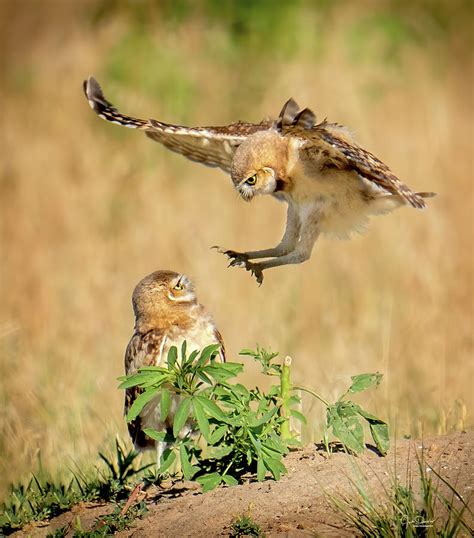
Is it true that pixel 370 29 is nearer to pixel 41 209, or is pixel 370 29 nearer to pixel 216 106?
pixel 216 106

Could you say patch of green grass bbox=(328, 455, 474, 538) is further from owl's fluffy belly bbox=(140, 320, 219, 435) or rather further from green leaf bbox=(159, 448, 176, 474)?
owl's fluffy belly bbox=(140, 320, 219, 435)

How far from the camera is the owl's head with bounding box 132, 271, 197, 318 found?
19.7ft

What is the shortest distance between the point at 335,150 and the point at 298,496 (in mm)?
1754

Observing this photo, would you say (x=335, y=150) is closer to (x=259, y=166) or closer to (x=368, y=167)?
(x=368, y=167)

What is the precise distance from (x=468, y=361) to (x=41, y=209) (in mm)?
5646

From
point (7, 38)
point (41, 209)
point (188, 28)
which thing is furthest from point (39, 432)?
point (7, 38)

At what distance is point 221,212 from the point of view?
1150 cm

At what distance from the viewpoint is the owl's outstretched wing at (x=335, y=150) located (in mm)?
5215

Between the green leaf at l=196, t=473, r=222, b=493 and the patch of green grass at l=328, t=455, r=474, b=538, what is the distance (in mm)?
552

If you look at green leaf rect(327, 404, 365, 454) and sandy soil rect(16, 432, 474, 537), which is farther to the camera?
green leaf rect(327, 404, 365, 454)

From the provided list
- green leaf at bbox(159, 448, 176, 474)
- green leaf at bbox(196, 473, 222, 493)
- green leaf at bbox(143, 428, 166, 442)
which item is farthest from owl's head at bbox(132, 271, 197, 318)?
green leaf at bbox(196, 473, 222, 493)

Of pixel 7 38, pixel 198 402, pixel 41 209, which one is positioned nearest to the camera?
pixel 198 402

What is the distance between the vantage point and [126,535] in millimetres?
4715

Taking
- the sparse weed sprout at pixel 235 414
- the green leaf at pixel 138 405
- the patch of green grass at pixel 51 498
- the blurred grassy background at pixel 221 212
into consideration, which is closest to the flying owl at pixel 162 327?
the patch of green grass at pixel 51 498
